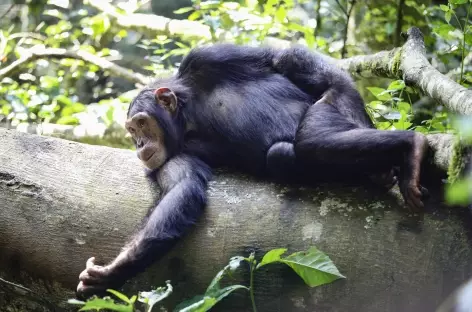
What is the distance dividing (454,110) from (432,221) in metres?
0.50

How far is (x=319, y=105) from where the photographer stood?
127 inches

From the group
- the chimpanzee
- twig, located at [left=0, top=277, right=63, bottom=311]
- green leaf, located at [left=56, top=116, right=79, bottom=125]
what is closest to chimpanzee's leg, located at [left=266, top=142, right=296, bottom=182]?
the chimpanzee

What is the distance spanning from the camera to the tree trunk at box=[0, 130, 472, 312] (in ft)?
8.30

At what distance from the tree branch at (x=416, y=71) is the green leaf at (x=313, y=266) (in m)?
0.82

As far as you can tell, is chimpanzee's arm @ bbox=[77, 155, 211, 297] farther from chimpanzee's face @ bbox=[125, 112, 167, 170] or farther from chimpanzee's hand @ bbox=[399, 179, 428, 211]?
chimpanzee's hand @ bbox=[399, 179, 428, 211]

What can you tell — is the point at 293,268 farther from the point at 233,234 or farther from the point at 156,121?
the point at 156,121

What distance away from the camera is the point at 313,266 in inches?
96.3

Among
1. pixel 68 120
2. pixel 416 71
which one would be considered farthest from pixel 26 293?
pixel 68 120

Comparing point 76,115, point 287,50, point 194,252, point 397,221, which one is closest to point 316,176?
point 397,221

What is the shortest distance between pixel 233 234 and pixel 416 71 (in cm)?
129

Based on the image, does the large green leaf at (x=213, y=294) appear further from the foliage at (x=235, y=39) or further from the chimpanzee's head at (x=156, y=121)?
the foliage at (x=235, y=39)

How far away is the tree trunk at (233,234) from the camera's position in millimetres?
2529

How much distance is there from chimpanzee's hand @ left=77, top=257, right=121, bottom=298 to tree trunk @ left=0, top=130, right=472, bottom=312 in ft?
0.32

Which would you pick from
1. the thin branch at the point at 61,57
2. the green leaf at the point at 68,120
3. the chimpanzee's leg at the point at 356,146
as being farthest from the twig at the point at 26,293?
the thin branch at the point at 61,57
